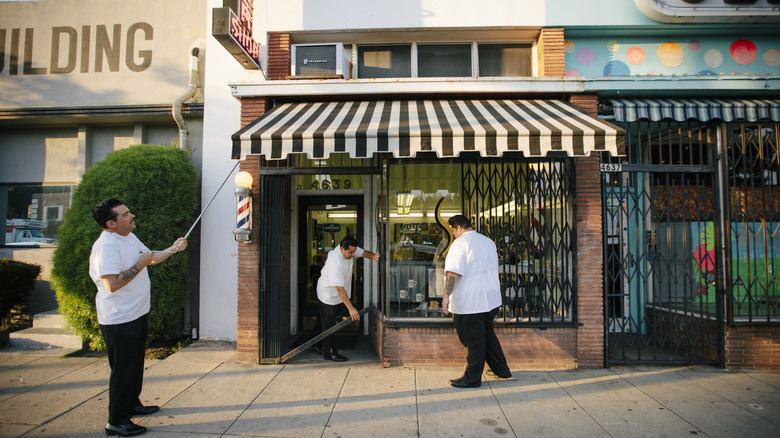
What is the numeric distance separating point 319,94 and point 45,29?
19.7ft

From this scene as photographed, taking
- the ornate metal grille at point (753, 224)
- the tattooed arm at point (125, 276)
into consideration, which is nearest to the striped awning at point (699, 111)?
the ornate metal grille at point (753, 224)

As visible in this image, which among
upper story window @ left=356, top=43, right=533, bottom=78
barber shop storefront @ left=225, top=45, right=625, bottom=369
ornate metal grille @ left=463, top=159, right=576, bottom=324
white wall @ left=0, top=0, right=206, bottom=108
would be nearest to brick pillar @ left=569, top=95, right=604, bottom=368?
barber shop storefront @ left=225, top=45, right=625, bottom=369

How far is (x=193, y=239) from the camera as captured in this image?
7344 millimetres

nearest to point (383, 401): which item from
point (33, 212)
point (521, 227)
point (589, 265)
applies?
point (521, 227)

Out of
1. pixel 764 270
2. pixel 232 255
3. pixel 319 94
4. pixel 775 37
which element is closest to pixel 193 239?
pixel 232 255

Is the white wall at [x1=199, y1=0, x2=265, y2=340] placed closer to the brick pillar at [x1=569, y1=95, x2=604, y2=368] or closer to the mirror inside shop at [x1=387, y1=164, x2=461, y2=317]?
the mirror inside shop at [x1=387, y1=164, x2=461, y2=317]

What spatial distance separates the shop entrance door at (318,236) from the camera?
297 inches

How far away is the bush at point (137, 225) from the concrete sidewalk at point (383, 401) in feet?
2.83

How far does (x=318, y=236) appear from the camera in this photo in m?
7.74

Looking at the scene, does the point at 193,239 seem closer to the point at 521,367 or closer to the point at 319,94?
the point at 319,94

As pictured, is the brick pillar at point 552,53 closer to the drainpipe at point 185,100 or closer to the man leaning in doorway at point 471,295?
the man leaning in doorway at point 471,295

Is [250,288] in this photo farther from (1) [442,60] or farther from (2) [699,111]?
(2) [699,111]

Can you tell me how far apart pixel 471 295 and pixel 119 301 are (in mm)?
3605

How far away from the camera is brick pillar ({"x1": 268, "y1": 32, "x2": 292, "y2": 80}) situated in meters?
6.91
